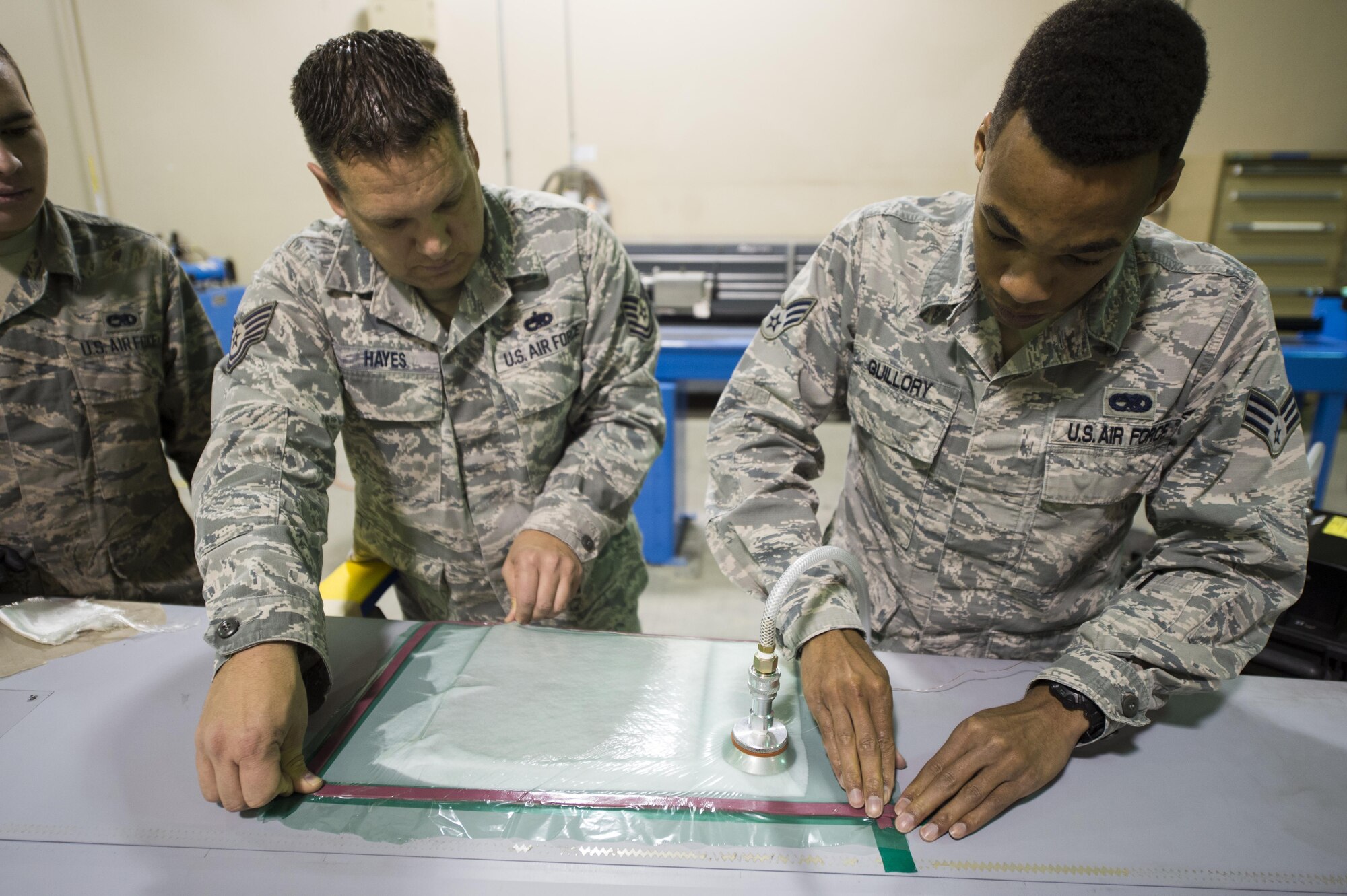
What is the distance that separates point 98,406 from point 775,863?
1.39 metres

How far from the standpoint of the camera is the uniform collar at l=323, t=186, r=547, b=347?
1.20 meters

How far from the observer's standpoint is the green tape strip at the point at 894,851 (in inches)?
29.7

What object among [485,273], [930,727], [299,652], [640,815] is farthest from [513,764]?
[485,273]

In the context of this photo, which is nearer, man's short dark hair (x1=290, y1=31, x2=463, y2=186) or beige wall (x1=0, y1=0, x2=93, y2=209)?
man's short dark hair (x1=290, y1=31, x2=463, y2=186)

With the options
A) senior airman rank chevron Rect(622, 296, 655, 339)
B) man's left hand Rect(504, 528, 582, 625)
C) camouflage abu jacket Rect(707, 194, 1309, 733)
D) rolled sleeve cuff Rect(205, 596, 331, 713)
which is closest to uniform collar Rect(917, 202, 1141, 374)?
camouflage abu jacket Rect(707, 194, 1309, 733)

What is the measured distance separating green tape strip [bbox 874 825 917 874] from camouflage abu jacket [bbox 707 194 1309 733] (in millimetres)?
243

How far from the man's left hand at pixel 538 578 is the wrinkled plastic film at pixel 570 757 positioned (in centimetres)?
5

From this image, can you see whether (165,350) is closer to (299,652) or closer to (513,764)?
(299,652)

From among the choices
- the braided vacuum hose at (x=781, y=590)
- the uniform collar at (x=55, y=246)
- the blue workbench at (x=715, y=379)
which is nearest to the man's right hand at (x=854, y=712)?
the braided vacuum hose at (x=781, y=590)

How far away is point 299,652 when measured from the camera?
0.94 m

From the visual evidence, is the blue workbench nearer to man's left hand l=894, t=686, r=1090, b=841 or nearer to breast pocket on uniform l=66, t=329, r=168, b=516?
breast pocket on uniform l=66, t=329, r=168, b=516

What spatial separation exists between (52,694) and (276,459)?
1.37ft

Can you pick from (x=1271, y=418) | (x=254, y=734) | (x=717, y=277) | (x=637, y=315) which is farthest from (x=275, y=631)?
(x=717, y=277)

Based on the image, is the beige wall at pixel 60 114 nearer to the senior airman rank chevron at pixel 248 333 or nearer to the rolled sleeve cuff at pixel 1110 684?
the senior airman rank chevron at pixel 248 333
